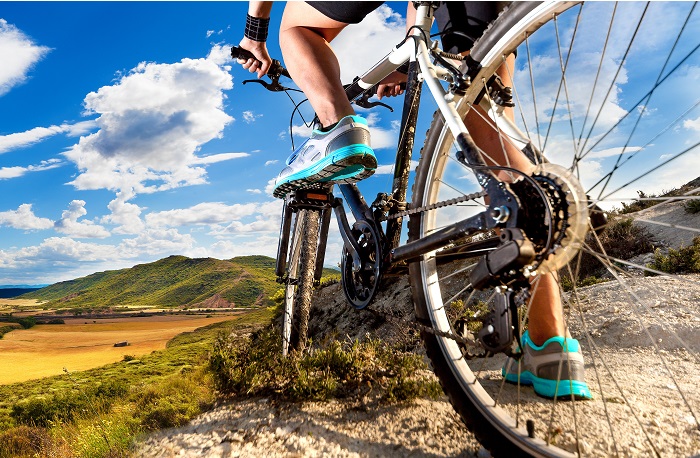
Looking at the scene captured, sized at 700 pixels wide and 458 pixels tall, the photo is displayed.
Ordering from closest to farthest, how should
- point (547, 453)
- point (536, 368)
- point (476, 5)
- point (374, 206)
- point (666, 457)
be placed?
1. point (547, 453)
2. point (666, 457)
3. point (476, 5)
4. point (536, 368)
5. point (374, 206)

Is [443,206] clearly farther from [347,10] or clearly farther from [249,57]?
[249,57]

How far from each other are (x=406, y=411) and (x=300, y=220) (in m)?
1.56

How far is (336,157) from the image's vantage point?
7.90 ft

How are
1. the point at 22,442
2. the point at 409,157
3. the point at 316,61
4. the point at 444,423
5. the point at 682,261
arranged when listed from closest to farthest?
the point at 444,423, the point at 316,61, the point at 409,157, the point at 22,442, the point at 682,261

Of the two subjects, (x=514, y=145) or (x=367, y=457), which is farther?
(x=514, y=145)

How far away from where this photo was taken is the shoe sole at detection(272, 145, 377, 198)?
2395 mm

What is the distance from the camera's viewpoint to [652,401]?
Result: 245cm

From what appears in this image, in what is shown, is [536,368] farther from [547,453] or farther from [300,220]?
[300,220]

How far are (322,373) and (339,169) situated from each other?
129cm

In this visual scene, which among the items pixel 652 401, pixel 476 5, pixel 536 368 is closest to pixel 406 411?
pixel 536 368

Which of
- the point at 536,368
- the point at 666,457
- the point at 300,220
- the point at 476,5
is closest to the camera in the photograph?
the point at 666,457

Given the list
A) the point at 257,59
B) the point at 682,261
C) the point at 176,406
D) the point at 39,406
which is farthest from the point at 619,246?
the point at 39,406

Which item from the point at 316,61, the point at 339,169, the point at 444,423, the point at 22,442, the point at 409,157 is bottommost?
the point at 22,442

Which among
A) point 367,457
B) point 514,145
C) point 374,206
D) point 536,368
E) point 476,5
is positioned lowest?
point 367,457
